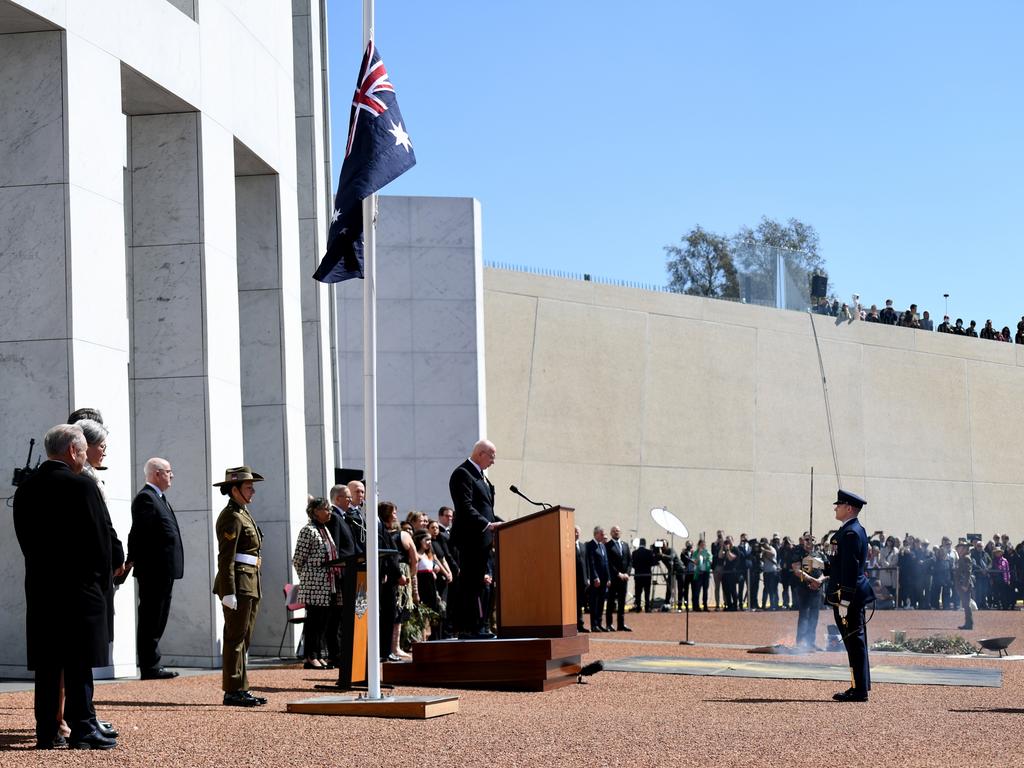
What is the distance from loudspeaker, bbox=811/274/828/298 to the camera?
137ft

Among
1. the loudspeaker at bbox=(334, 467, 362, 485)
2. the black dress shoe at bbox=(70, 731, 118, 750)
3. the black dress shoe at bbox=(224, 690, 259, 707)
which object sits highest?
the loudspeaker at bbox=(334, 467, 362, 485)

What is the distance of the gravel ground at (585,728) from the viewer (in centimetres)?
701

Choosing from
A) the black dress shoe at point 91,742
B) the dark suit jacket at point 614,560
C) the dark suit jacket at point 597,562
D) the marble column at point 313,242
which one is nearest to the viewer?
the black dress shoe at point 91,742

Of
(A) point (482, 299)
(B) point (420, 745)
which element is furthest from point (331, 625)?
(A) point (482, 299)

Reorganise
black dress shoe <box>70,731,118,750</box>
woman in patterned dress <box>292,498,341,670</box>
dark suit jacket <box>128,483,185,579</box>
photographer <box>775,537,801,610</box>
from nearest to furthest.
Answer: black dress shoe <box>70,731,118,750</box> → dark suit jacket <box>128,483,185,579</box> → woman in patterned dress <box>292,498,341,670</box> → photographer <box>775,537,801,610</box>

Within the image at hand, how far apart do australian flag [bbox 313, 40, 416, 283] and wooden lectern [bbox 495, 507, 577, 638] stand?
3214 mm

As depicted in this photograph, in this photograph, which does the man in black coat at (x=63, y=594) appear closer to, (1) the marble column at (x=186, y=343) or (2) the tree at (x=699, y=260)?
(1) the marble column at (x=186, y=343)

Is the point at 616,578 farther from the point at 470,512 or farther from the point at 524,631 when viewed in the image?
the point at 470,512

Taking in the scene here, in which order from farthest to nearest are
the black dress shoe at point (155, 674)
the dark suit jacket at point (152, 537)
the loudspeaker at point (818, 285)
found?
the loudspeaker at point (818, 285)
the black dress shoe at point (155, 674)
the dark suit jacket at point (152, 537)

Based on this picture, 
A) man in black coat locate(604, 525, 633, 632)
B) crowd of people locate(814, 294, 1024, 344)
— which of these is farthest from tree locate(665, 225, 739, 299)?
man in black coat locate(604, 525, 633, 632)

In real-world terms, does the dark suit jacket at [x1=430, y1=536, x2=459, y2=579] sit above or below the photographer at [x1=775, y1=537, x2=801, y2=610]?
above

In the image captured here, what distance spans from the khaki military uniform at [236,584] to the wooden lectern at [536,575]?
255 cm

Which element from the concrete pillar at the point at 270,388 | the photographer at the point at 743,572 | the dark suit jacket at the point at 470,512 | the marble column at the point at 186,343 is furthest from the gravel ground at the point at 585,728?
the photographer at the point at 743,572

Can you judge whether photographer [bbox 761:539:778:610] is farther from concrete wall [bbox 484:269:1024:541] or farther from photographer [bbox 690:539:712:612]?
concrete wall [bbox 484:269:1024:541]
